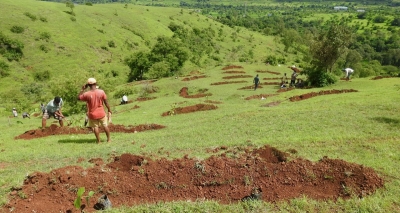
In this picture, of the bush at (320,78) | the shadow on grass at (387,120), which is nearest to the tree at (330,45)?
the bush at (320,78)

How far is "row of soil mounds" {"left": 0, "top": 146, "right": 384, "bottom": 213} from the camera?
8234mm

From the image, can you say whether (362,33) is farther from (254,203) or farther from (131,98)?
(254,203)

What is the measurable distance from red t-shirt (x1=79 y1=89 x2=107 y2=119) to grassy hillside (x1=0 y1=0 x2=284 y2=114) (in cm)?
3379

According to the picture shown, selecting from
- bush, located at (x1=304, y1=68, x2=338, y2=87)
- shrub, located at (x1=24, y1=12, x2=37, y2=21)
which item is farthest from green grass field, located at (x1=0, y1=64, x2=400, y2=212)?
shrub, located at (x1=24, y1=12, x2=37, y2=21)

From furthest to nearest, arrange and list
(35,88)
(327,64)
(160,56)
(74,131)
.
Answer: (160,56) → (35,88) → (327,64) → (74,131)

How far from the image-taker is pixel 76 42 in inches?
3381

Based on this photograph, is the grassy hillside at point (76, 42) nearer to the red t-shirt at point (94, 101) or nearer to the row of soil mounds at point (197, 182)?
the red t-shirt at point (94, 101)

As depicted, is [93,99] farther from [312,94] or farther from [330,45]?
[330,45]

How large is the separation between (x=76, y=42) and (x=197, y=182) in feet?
285

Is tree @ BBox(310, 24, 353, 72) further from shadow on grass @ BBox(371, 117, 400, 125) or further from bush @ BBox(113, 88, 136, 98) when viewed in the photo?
bush @ BBox(113, 88, 136, 98)

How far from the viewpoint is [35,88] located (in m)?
59.9

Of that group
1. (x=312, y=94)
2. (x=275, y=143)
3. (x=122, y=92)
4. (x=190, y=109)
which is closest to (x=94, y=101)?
(x=275, y=143)

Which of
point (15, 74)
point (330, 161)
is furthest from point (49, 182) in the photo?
point (15, 74)

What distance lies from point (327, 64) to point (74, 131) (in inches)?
1129
